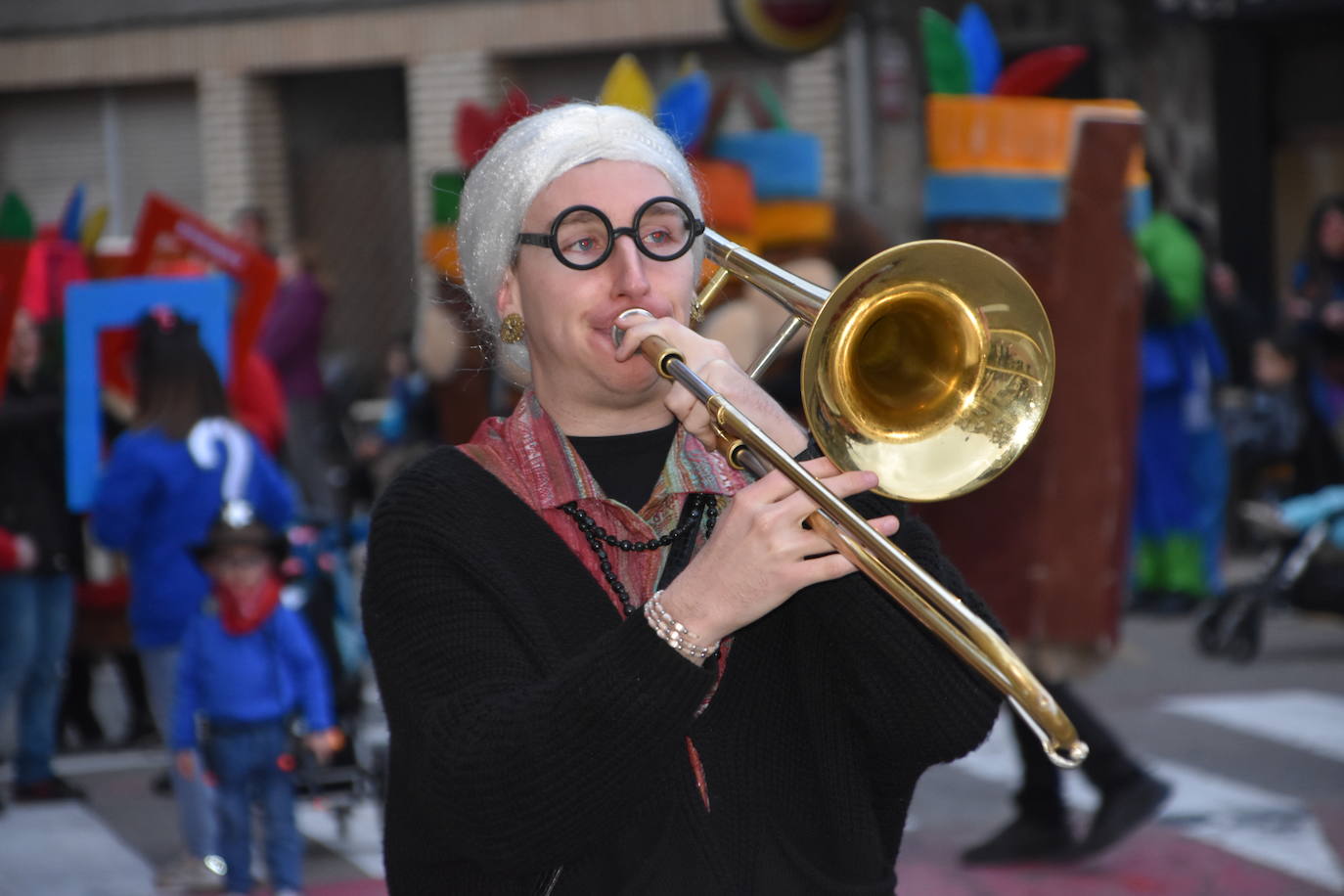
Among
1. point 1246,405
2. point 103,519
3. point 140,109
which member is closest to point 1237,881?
point 103,519

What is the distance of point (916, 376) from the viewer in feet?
7.95

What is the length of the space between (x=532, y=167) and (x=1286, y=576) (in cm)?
714

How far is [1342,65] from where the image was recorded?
1432 cm

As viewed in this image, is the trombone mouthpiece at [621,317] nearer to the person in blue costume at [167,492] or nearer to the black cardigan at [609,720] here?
the black cardigan at [609,720]

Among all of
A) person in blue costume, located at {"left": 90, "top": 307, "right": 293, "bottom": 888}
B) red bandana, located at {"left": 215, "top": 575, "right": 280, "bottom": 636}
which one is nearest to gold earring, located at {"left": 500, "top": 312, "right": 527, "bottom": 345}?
red bandana, located at {"left": 215, "top": 575, "right": 280, "bottom": 636}

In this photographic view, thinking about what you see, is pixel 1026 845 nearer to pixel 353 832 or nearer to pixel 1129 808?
pixel 1129 808

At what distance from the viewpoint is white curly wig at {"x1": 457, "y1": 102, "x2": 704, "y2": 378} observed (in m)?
2.46

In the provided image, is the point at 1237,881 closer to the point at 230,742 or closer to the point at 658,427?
the point at 230,742

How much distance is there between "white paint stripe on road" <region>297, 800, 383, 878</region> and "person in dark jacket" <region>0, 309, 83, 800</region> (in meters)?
0.94

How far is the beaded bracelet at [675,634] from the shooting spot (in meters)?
2.16

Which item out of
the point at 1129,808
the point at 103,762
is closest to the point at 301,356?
the point at 103,762

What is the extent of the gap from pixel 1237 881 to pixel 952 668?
3777 mm

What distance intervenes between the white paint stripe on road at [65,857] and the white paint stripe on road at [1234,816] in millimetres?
2905

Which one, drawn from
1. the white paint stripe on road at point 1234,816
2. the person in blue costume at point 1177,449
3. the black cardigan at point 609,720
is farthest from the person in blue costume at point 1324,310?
the black cardigan at point 609,720
